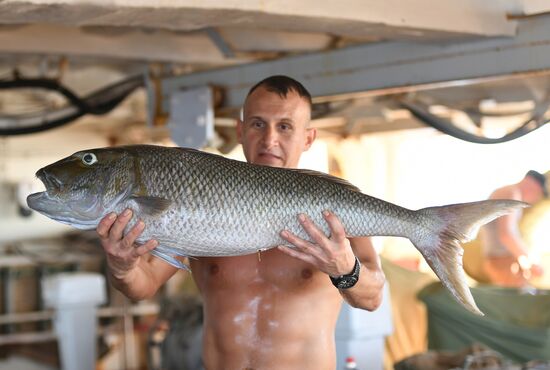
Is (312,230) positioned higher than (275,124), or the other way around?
(275,124)

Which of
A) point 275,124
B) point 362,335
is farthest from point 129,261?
point 362,335

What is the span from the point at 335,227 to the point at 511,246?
5661mm

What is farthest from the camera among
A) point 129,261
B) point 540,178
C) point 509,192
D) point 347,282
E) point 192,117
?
point 509,192

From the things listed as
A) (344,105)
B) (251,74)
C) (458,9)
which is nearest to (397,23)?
(458,9)

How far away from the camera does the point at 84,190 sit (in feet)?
8.53

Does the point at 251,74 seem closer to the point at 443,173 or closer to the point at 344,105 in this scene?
the point at 344,105

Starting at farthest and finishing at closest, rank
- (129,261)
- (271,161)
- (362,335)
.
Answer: (362,335) → (271,161) → (129,261)

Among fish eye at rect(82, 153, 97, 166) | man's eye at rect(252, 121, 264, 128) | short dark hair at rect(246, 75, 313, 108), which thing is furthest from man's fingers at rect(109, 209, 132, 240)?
short dark hair at rect(246, 75, 313, 108)

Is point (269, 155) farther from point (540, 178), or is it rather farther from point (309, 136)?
point (540, 178)

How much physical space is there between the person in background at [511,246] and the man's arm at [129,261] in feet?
16.6

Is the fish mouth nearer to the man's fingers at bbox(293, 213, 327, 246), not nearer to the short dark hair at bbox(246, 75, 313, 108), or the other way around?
the man's fingers at bbox(293, 213, 327, 246)

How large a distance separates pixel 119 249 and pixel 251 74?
9.10 ft

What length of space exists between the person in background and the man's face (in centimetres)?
477

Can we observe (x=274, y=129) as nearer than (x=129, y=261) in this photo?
No
